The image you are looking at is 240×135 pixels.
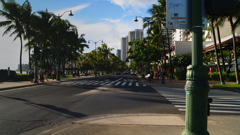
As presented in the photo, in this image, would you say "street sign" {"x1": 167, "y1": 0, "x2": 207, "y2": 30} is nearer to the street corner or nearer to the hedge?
the street corner

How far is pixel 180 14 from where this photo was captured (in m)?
3.29

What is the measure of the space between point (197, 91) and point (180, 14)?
144 centimetres

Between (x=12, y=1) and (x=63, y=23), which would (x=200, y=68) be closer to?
(x=12, y=1)

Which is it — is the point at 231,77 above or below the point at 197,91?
below

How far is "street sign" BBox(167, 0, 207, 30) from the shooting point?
3.24m

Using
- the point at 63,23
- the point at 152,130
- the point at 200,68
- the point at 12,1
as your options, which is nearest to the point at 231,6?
the point at 200,68

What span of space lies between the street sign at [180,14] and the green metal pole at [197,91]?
0.22 m

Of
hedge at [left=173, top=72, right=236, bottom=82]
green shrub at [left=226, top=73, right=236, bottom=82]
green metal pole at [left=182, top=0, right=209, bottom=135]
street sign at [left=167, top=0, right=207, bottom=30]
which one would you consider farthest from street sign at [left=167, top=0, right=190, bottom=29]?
green shrub at [left=226, top=73, right=236, bottom=82]

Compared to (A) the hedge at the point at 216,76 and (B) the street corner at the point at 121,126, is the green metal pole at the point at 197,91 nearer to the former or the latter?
(B) the street corner at the point at 121,126

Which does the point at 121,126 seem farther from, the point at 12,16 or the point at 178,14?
the point at 12,16

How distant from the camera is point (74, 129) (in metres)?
4.72

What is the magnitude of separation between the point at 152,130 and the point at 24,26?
→ 3601 cm

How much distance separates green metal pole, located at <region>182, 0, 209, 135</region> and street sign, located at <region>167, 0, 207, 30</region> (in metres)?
0.22

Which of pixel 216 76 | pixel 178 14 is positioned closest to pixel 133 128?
pixel 178 14
